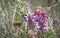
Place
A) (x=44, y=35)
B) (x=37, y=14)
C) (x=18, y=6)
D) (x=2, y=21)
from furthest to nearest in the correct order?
(x=18, y=6), (x=2, y=21), (x=44, y=35), (x=37, y=14)

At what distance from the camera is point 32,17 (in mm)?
1771

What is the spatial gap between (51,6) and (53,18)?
0.23m

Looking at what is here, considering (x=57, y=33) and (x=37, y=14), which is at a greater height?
(x=37, y=14)

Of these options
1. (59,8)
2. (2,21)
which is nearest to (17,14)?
(2,21)

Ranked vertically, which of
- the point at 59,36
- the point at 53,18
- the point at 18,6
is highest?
the point at 18,6

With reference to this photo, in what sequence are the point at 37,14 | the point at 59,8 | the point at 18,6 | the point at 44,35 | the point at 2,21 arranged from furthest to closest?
the point at 59,8
the point at 18,6
the point at 2,21
the point at 44,35
the point at 37,14

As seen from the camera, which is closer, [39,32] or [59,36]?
[39,32]

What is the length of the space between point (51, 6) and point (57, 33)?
0.45m

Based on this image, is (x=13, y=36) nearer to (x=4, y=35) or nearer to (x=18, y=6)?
(x=4, y=35)

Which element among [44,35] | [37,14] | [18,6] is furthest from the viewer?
[18,6]

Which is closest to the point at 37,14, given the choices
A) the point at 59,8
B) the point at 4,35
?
the point at 4,35

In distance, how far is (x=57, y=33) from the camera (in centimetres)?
201

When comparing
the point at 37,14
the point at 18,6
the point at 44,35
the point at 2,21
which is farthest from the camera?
the point at 18,6

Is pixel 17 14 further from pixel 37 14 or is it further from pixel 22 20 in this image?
pixel 37 14
